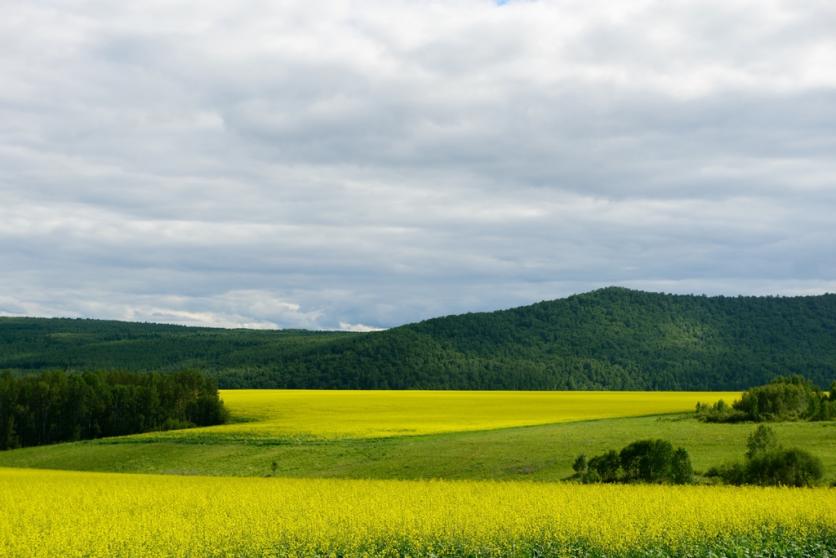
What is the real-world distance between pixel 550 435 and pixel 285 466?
1902 centimetres

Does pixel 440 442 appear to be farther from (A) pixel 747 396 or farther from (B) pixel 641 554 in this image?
(B) pixel 641 554

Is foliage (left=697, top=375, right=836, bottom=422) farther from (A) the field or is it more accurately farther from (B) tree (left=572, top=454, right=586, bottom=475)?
(B) tree (left=572, top=454, right=586, bottom=475)

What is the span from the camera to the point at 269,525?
1126 inches

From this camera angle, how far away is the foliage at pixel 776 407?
72000mm

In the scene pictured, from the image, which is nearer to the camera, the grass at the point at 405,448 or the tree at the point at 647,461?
the tree at the point at 647,461

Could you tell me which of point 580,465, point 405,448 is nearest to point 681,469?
point 580,465

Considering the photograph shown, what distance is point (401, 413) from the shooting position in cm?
8856

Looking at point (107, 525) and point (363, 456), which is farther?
point (363, 456)

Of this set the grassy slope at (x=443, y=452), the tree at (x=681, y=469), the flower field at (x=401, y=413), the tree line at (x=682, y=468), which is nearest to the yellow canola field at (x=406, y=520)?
the tree line at (x=682, y=468)

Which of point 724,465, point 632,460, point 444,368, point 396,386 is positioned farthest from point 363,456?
point 444,368

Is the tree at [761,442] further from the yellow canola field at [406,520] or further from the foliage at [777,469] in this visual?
the yellow canola field at [406,520]

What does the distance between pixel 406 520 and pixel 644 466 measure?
20.8 meters

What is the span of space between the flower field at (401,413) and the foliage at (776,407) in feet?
40.3

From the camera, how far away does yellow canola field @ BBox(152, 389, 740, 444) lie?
238ft
